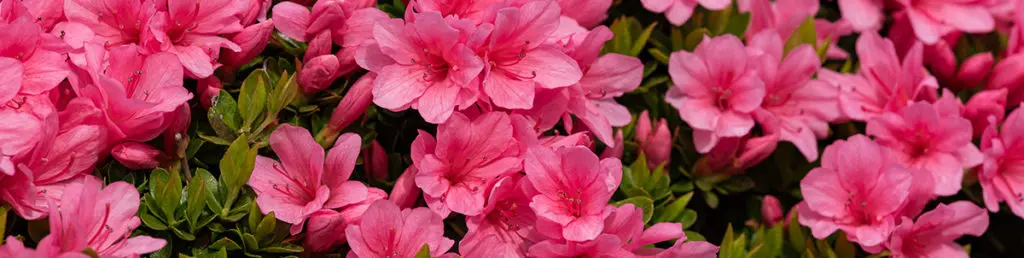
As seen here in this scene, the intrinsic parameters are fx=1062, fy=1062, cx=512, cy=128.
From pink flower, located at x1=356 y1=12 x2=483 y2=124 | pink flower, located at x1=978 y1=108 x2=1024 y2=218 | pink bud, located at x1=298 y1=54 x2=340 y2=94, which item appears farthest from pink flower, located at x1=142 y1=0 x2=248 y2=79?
pink flower, located at x1=978 y1=108 x2=1024 y2=218

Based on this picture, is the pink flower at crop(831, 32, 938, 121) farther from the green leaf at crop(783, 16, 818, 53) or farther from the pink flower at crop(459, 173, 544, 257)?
the pink flower at crop(459, 173, 544, 257)

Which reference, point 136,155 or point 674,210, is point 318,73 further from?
point 674,210

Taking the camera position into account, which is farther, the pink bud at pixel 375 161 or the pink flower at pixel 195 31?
the pink bud at pixel 375 161

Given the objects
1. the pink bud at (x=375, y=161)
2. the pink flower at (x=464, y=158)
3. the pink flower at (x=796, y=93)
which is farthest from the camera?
the pink flower at (x=796, y=93)

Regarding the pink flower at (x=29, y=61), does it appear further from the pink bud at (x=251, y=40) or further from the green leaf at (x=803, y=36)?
the green leaf at (x=803, y=36)

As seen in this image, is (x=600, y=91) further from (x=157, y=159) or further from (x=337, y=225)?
(x=157, y=159)

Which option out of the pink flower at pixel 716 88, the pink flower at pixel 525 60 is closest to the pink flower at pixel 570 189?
the pink flower at pixel 525 60

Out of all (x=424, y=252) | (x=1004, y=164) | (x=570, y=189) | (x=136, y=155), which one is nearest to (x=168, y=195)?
(x=136, y=155)
